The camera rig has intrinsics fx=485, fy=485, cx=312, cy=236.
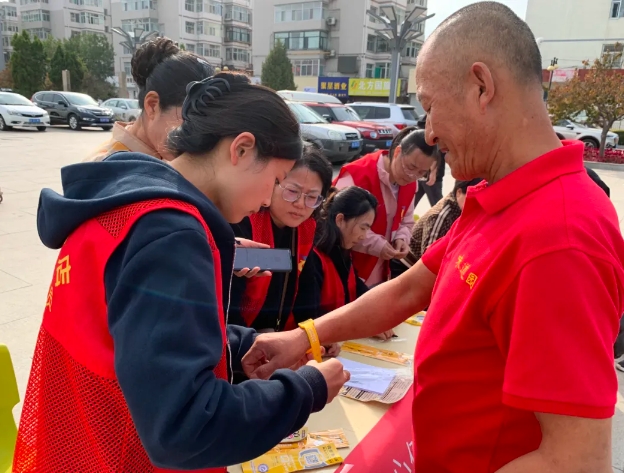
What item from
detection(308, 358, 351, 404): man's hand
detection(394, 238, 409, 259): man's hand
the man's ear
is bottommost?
detection(394, 238, 409, 259): man's hand

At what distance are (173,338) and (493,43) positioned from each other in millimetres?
902

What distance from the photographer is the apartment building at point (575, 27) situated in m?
28.5

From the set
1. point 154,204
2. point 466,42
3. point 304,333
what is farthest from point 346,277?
point 154,204

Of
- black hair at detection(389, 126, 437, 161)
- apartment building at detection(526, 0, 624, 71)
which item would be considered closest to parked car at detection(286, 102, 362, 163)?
black hair at detection(389, 126, 437, 161)

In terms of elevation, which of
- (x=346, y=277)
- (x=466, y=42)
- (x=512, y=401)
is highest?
(x=466, y=42)

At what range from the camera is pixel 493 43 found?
3.50 ft

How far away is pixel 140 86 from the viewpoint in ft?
7.34

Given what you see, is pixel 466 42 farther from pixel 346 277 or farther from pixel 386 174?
pixel 386 174

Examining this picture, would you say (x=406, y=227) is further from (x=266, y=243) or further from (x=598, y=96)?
(x=598, y=96)

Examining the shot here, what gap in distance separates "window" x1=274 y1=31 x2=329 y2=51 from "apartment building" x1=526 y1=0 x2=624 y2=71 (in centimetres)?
1531

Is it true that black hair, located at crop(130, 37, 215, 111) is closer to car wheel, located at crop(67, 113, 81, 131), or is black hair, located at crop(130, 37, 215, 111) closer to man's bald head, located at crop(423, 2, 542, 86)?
man's bald head, located at crop(423, 2, 542, 86)

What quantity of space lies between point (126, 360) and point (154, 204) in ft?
0.83

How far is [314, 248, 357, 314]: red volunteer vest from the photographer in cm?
248

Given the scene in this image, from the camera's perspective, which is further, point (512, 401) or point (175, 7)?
point (175, 7)
